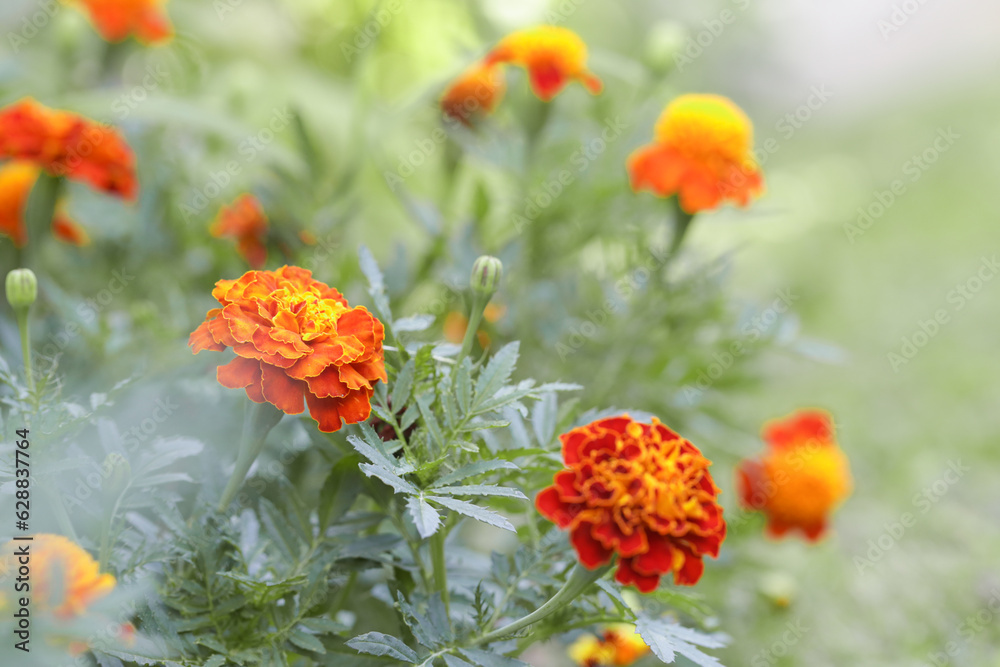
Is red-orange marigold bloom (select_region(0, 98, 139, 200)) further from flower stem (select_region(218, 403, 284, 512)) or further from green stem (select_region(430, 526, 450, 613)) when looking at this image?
green stem (select_region(430, 526, 450, 613))

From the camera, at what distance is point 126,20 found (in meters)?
1.03

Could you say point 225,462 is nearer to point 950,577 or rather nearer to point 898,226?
point 950,577

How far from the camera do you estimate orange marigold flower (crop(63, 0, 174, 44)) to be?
102 centimetres

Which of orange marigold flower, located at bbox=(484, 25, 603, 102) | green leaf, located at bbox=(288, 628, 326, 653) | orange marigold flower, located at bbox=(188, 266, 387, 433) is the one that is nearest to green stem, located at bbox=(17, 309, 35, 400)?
orange marigold flower, located at bbox=(188, 266, 387, 433)

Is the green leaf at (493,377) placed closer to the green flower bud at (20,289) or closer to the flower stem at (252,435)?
the flower stem at (252,435)

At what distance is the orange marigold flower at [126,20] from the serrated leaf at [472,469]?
866 mm

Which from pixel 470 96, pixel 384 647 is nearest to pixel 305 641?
pixel 384 647

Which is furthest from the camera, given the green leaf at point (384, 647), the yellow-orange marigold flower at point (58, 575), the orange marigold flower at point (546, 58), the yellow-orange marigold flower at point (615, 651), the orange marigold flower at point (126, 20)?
the orange marigold flower at point (126, 20)

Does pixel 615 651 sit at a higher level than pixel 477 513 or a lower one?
lower

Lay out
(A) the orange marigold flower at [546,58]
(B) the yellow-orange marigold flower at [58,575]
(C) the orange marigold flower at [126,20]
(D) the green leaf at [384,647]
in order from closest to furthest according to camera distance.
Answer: (B) the yellow-orange marigold flower at [58,575], (D) the green leaf at [384,647], (A) the orange marigold flower at [546,58], (C) the orange marigold flower at [126,20]

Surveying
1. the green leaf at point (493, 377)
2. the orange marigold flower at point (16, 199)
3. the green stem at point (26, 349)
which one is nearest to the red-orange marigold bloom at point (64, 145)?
the orange marigold flower at point (16, 199)

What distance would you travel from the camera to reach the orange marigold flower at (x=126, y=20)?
3.33ft

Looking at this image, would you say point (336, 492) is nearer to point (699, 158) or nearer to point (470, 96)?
point (699, 158)

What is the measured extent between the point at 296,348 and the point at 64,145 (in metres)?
0.49
